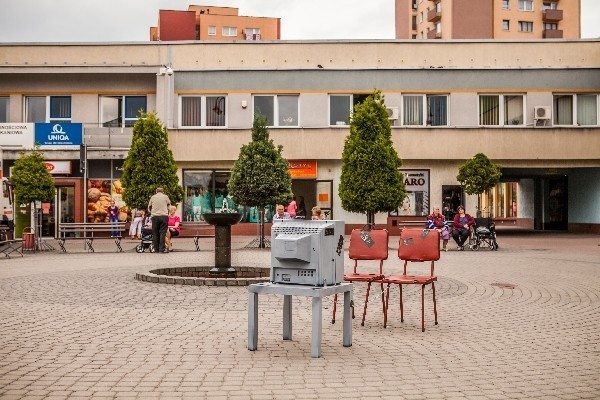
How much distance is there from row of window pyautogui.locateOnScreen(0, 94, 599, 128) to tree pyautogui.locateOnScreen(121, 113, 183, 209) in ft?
25.7

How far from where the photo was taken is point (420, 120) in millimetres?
37156

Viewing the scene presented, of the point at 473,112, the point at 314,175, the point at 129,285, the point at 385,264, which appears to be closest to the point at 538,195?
the point at 473,112

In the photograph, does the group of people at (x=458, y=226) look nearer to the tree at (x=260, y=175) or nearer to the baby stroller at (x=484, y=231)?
the baby stroller at (x=484, y=231)

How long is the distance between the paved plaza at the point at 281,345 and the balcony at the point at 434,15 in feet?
239

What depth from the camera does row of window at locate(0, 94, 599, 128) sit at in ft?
121

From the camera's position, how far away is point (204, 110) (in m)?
37.0

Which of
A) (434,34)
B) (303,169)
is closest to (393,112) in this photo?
(303,169)

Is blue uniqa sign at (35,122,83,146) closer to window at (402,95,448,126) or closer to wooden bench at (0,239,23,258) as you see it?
wooden bench at (0,239,23,258)

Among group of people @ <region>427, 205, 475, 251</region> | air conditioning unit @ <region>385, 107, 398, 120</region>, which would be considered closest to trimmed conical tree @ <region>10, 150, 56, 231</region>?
group of people @ <region>427, 205, 475, 251</region>

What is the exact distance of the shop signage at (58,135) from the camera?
1416 inches

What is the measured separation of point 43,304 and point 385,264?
10.1 metres

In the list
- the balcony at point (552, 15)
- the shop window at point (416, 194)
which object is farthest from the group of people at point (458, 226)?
the balcony at point (552, 15)

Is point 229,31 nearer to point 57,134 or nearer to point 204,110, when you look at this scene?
point 204,110

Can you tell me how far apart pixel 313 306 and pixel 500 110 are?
104 ft
